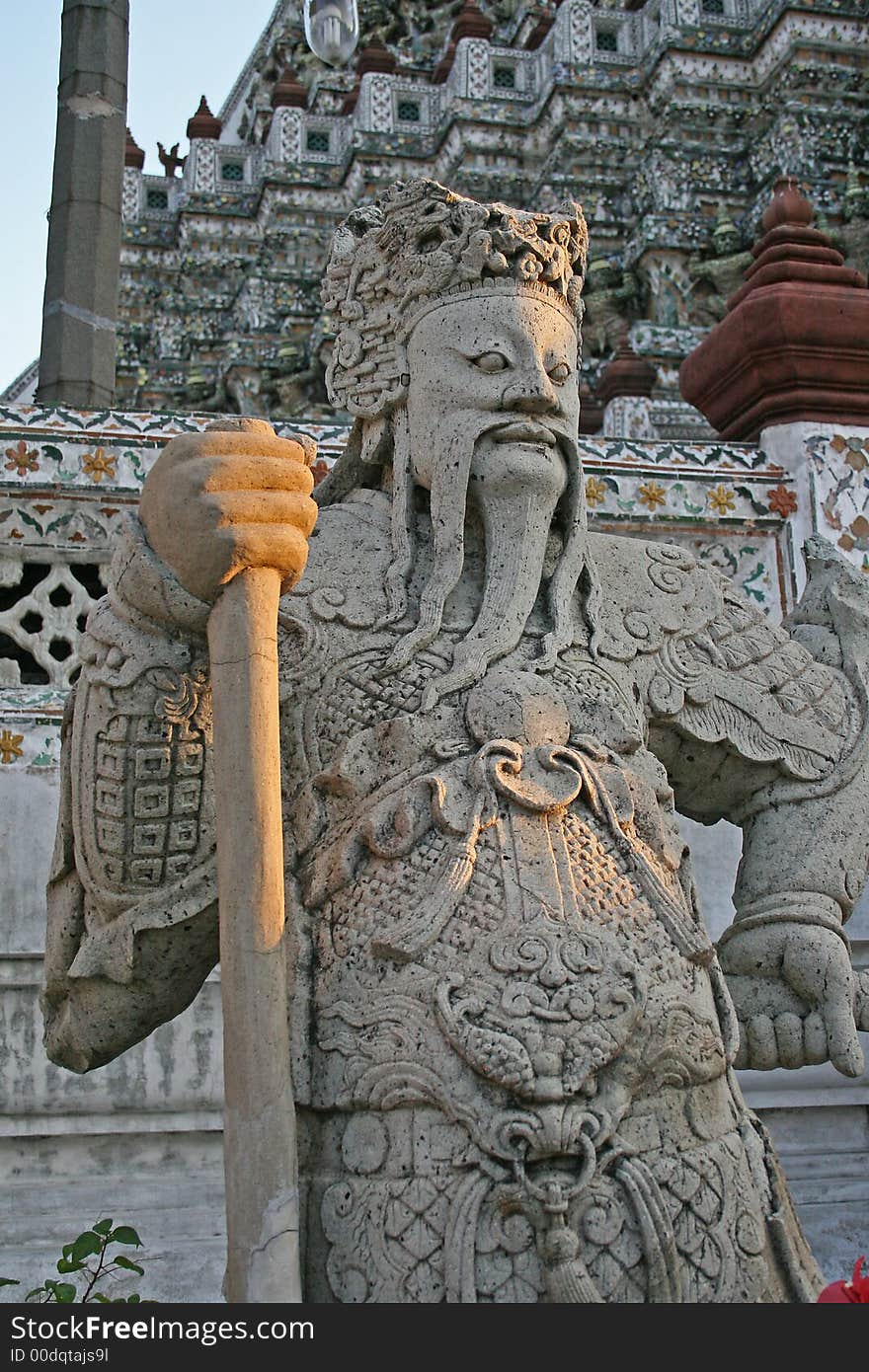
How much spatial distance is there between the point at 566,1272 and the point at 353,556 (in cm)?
150

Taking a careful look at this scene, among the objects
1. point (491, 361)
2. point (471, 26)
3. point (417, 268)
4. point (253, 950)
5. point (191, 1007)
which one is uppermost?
point (471, 26)

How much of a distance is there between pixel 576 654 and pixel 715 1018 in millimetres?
778

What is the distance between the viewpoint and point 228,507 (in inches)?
113

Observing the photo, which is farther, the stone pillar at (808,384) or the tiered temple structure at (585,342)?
the stone pillar at (808,384)

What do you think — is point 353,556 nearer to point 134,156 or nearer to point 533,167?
point 533,167

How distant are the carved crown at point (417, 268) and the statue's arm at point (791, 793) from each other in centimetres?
83

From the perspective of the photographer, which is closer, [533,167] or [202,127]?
[533,167]

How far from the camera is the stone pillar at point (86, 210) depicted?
763 cm

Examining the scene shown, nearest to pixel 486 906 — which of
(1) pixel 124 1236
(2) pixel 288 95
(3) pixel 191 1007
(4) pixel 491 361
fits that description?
(4) pixel 491 361

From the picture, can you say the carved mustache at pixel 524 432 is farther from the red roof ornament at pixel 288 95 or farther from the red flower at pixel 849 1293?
the red roof ornament at pixel 288 95

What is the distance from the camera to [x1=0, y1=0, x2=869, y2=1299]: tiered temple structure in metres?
4.89

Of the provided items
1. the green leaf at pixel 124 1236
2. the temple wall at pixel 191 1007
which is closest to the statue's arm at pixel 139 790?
the green leaf at pixel 124 1236

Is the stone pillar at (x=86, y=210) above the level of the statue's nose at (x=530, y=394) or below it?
above

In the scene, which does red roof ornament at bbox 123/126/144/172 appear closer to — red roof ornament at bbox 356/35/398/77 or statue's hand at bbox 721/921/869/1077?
red roof ornament at bbox 356/35/398/77
